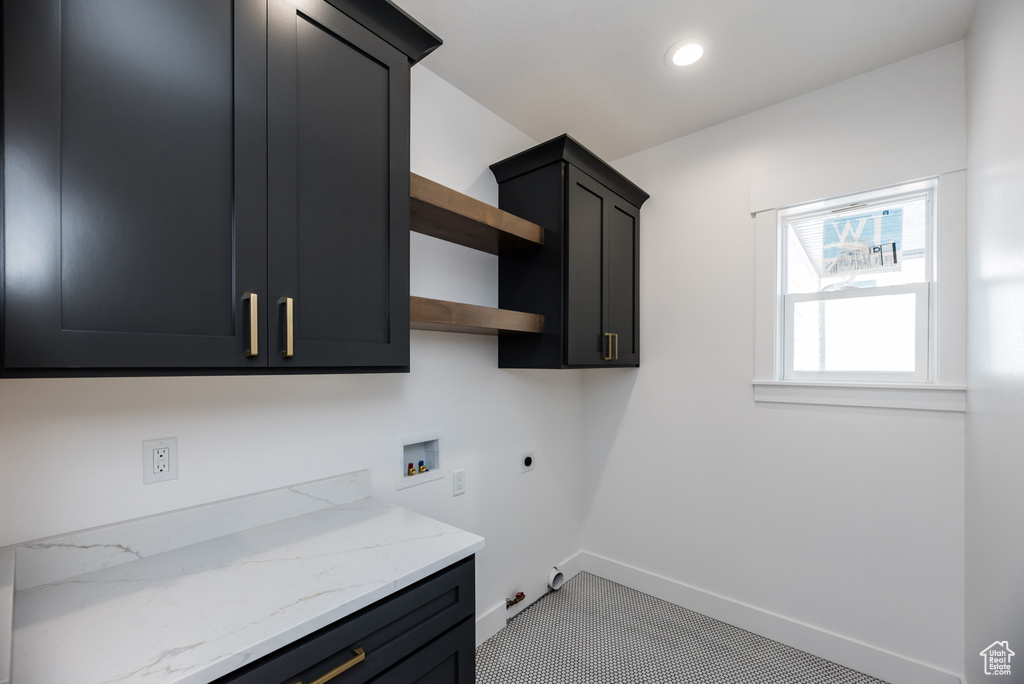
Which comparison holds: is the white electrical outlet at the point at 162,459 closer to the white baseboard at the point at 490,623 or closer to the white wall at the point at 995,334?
the white baseboard at the point at 490,623

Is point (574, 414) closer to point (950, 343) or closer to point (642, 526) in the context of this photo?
point (642, 526)

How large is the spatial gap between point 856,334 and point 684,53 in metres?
1.46

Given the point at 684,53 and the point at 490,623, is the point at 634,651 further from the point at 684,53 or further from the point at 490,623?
the point at 684,53

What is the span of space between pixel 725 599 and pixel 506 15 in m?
2.85

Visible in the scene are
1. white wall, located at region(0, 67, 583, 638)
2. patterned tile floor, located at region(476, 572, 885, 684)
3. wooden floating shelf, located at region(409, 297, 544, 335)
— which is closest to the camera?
white wall, located at region(0, 67, 583, 638)

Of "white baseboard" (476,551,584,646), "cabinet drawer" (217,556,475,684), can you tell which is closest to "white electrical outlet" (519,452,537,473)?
"white baseboard" (476,551,584,646)

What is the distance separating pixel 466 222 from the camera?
178 centimetres

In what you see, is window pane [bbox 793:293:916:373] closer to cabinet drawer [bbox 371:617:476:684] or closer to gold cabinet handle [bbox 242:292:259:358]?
cabinet drawer [bbox 371:617:476:684]

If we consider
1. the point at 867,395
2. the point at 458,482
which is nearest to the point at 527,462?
the point at 458,482

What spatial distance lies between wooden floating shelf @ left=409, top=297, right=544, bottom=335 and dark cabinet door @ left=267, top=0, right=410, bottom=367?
140 mm

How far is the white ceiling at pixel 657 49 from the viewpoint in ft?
5.33

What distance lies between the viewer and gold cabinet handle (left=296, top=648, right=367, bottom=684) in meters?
0.95

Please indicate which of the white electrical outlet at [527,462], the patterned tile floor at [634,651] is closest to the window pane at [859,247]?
the white electrical outlet at [527,462]

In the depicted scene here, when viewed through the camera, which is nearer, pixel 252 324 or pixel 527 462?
pixel 252 324
